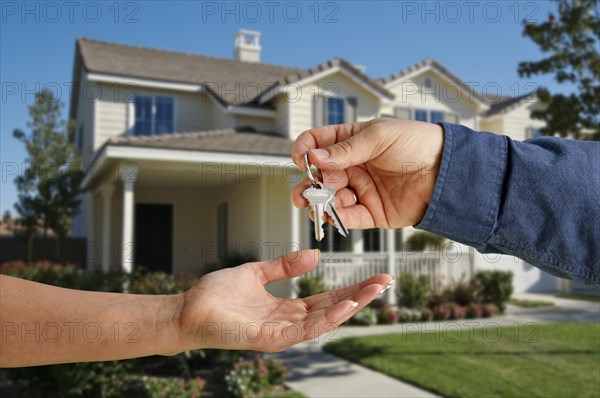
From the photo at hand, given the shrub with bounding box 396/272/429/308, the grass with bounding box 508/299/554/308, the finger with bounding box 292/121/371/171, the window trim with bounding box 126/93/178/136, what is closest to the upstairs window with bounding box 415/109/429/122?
the shrub with bounding box 396/272/429/308

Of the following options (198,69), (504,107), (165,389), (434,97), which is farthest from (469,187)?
(504,107)

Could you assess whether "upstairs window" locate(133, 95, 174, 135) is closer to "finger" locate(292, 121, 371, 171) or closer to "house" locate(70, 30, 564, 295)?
"house" locate(70, 30, 564, 295)

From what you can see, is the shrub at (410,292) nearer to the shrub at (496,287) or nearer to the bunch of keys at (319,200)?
the shrub at (496,287)

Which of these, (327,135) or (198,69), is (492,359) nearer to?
(327,135)

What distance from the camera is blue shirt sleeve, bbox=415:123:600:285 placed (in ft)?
5.84

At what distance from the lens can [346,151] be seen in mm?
1914

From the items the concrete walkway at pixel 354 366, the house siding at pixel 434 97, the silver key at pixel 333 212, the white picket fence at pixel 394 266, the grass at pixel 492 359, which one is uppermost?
the house siding at pixel 434 97

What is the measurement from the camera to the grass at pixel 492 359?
6.37 metres

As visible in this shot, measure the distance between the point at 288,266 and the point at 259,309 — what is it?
7.3 inches

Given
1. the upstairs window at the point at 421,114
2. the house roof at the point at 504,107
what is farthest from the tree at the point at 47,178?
the house roof at the point at 504,107

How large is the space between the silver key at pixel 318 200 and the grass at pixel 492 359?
16.3 feet

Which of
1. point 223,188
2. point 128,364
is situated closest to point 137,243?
point 223,188

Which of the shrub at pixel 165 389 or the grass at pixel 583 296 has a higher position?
the shrub at pixel 165 389

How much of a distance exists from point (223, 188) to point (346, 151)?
14922 millimetres
